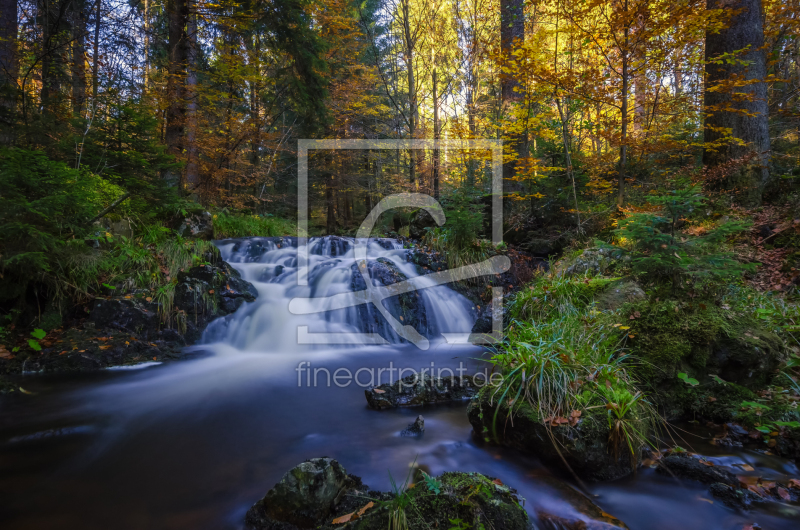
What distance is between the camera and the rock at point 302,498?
7.17 ft

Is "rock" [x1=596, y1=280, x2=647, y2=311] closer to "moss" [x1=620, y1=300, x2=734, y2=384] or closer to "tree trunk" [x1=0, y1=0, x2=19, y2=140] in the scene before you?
"moss" [x1=620, y1=300, x2=734, y2=384]

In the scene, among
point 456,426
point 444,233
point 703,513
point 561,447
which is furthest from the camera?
point 444,233

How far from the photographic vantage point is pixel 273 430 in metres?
3.67

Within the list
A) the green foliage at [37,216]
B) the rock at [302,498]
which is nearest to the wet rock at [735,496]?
the rock at [302,498]

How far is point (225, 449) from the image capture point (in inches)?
127

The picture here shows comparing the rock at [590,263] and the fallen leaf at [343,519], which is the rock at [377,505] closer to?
the fallen leaf at [343,519]

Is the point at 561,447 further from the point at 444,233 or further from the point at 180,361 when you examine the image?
the point at 444,233

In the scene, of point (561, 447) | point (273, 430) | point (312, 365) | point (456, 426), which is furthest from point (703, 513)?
point (312, 365)

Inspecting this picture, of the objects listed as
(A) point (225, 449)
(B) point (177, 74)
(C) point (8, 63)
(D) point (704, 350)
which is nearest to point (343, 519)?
(A) point (225, 449)

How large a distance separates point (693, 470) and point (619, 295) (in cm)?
243

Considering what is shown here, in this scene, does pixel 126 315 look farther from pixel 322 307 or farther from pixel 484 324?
pixel 484 324

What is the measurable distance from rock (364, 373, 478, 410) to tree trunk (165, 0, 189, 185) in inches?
308

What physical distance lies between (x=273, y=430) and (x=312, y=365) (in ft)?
6.13

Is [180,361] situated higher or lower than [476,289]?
lower
